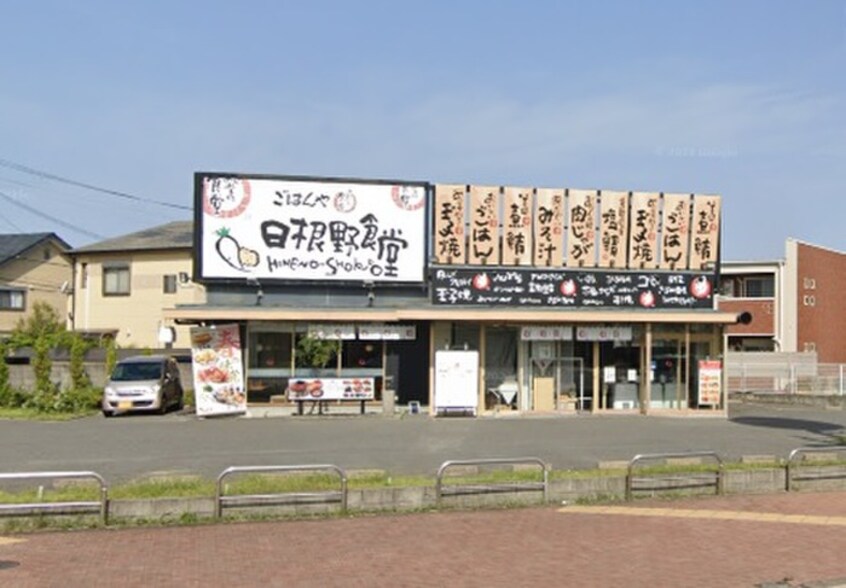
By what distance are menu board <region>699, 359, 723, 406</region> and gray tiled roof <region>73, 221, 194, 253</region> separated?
73.5 ft

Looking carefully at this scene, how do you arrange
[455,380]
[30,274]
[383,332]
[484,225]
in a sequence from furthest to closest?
[30,274]
[484,225]
[383,332]
[455,380]

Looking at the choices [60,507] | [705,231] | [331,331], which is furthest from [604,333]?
[60,507]

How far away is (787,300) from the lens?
4397cm

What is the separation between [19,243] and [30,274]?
5.76 feet

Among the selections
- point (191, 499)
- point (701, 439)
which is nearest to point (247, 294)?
point (701, 439)

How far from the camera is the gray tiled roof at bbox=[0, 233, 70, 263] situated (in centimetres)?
4312

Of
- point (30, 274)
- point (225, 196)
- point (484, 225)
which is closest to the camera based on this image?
point (225, 196)

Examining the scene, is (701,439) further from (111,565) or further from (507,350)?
(111,565)

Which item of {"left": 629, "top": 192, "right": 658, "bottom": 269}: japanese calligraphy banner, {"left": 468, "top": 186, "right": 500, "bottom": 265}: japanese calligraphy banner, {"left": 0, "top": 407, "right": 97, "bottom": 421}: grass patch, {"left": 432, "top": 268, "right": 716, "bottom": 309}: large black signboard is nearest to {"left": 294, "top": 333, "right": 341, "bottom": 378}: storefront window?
{"left": 432, "top": 268, "right": 716, "bottom": 309}: large black signboard

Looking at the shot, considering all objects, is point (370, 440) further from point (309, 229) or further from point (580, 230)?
point (580, 230)

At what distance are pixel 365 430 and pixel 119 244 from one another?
24272mm

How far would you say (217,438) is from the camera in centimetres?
1867

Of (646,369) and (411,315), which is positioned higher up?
(411,315)

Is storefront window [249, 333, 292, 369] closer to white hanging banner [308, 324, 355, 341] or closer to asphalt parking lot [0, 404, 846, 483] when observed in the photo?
white hanging banner [308, 324, 355, 341]
